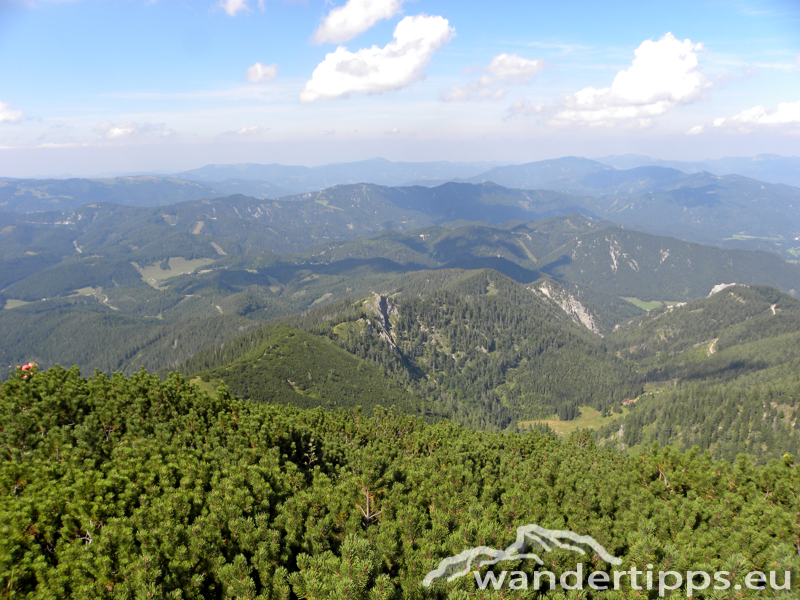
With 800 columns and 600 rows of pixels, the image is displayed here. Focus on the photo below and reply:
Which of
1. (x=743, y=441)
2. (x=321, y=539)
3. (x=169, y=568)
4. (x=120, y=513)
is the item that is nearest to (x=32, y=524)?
(x=120, y=513)

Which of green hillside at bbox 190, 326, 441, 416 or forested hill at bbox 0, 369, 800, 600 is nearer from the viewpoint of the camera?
forested hill at bbox 0, 369, 800, 600

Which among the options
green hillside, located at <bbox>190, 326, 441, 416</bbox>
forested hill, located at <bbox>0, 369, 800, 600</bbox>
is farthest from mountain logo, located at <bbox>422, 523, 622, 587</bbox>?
green hillside, located at <bbox>190, 326, 441, 416</bbox>

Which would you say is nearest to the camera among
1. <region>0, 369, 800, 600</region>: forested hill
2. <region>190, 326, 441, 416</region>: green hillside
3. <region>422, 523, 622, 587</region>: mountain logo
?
<region>0, 369, 800, 600</region>: forested hill

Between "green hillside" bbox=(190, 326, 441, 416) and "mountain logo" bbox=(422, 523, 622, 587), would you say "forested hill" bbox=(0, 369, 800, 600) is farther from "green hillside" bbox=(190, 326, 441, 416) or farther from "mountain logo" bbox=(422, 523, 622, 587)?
"green hillside" bbox=(190, 326, 441, 416)

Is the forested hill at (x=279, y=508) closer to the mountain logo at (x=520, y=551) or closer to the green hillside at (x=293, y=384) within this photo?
the mountain logo at (x=520, y=551)

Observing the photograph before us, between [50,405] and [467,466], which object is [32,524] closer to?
[50,405]

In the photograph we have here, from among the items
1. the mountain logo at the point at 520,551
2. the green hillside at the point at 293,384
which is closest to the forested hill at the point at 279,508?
the mountain logo at the point at 520,551
